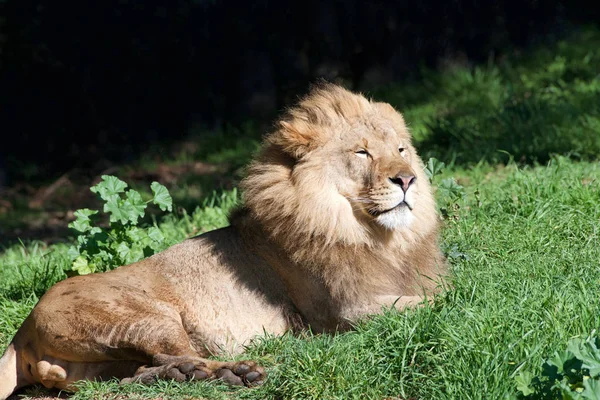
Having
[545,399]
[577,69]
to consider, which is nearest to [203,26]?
[577,69]

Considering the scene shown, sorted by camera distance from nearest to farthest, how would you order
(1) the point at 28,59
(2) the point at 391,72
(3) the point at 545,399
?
(3) the point at 545,399, (2) the point at 391,72, (1) the point at 28,59

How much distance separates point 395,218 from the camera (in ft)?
14.9

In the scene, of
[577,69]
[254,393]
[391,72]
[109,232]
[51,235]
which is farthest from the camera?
[391,72]

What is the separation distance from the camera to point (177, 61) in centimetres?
1297

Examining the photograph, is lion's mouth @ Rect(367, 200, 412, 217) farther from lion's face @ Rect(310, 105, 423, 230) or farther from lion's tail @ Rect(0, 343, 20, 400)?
lion's tail @ Rect(0, 343, 20, 400)

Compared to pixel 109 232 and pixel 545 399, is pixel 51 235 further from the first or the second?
pixel 545 399

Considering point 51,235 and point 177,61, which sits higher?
point 177,61

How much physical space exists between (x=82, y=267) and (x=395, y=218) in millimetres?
2045

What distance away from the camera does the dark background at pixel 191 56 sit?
1184 centimetres

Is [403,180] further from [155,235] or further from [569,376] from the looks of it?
[155,235]

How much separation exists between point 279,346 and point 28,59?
31.4 ft

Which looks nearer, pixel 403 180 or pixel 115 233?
pixel 403 180

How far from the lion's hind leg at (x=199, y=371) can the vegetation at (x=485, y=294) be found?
0.17 feet

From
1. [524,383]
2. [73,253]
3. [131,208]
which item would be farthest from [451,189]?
[524,383]
